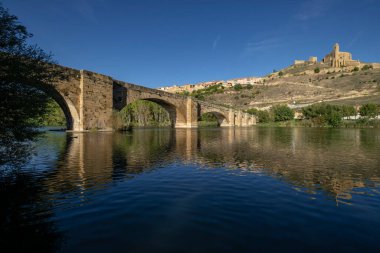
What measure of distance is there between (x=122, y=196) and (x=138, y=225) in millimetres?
1735

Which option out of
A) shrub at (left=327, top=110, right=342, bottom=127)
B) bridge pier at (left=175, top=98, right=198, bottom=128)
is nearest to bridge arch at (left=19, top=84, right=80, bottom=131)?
bridge pier at (left=175, top=98, right=198, bottom=128)

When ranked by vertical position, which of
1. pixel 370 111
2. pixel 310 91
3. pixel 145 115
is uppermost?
pixel 310 91

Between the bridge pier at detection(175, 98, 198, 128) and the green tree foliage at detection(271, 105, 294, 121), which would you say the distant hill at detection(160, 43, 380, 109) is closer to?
the green tree foliage at detection(271, 105, 294, 121)

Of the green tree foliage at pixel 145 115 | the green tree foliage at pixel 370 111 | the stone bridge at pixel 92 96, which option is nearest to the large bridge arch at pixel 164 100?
the stone bridge at pixel 92 96

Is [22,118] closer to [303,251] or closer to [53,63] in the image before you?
[53,63]

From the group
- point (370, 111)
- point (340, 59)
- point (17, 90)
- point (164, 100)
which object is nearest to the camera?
point (17, 90)

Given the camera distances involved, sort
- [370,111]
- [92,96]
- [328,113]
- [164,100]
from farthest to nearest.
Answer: [328,113] < [370,111] < [164,100] < [92,96]

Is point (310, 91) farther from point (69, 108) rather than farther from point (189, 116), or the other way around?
point (69, 108)

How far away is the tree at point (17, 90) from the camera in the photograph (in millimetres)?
6543

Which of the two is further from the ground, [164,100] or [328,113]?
[164,100]

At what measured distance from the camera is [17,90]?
22.5 feet

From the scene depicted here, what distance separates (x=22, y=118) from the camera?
6.96m

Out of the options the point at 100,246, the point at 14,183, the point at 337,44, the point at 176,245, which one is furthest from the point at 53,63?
the point at 337,44

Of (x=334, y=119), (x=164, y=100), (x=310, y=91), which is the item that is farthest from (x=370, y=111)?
(x=164, y=100)
